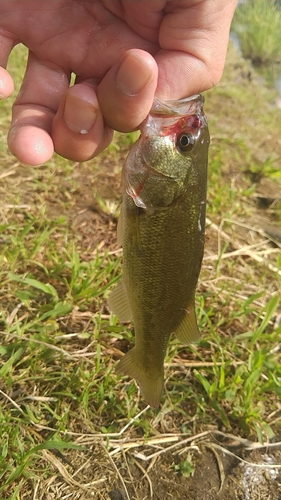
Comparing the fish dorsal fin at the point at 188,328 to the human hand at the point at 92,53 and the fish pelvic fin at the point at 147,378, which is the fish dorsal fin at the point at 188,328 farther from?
the human hand at the point at 92,53

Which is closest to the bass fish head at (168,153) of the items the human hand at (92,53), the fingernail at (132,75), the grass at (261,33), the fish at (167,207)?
the fish at (167,207)

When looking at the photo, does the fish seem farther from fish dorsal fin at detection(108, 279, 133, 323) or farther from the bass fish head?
fish dorsal fin at detection(108, 279, 133, 323)

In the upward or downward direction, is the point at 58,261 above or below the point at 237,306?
above

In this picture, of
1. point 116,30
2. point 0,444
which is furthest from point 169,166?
point 0,444

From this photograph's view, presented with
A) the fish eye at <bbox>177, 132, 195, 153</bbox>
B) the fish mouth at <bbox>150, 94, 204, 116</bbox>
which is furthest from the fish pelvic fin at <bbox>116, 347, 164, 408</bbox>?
the fish mouth at <bbox>150, 94, 204, 116</bbox>

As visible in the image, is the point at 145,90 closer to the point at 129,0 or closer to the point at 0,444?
the point at 129,0

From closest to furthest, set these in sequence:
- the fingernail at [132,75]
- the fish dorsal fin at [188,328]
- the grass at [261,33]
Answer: the fingernail at [132,75] < the fish dorsal fin at [188,328] < the grass at [261,33]

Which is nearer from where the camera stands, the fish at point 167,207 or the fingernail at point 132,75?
the fingernail at point 132,75
